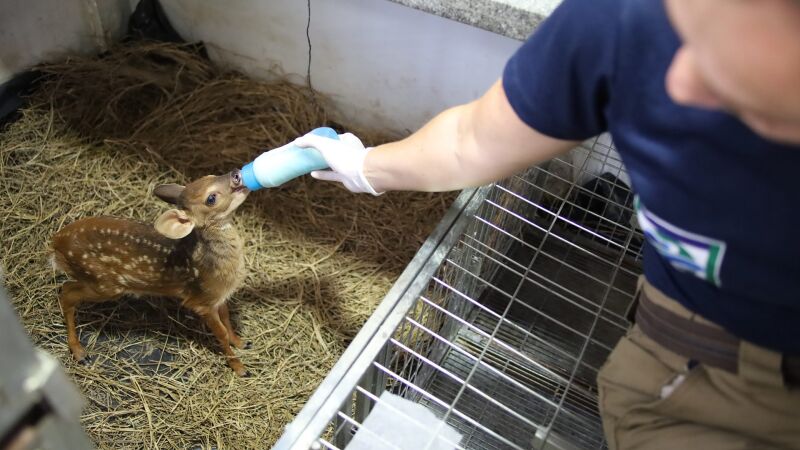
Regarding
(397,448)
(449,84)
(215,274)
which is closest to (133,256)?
(215,274)

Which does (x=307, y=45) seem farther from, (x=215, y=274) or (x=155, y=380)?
(x=155, y=380)

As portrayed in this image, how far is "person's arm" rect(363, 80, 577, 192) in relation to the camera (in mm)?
900

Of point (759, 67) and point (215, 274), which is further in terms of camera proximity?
point (215, 274)

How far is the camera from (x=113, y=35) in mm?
2330

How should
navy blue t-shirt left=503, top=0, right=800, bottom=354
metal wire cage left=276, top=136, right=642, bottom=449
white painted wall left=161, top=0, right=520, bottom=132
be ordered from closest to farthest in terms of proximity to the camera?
navy blue t-shirt left=503, top=0, right=800, bottom=354 → metal wire cage left=276, top=136, right=642, bottom=449 → white painted wall left=161, top=0, right=520, bottom=132

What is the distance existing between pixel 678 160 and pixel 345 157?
0.61 meters

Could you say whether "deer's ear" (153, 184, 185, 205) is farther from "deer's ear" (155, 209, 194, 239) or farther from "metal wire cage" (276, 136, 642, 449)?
"metal wire cage" (276, 136, 642, 449)

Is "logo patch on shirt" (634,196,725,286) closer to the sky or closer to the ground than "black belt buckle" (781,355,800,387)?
closer to the sky

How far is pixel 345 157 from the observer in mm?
1175

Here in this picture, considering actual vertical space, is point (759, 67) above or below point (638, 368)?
above

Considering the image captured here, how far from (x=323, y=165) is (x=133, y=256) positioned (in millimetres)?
553

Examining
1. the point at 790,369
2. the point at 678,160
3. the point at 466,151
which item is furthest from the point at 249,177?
the point at 790,369

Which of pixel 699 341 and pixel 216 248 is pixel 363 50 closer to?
pixel 216 248

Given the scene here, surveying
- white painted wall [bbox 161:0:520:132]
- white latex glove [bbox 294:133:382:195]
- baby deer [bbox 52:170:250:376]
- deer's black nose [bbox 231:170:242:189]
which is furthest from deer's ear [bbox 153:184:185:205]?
white painted wall [bbox 161:0:520:132]
